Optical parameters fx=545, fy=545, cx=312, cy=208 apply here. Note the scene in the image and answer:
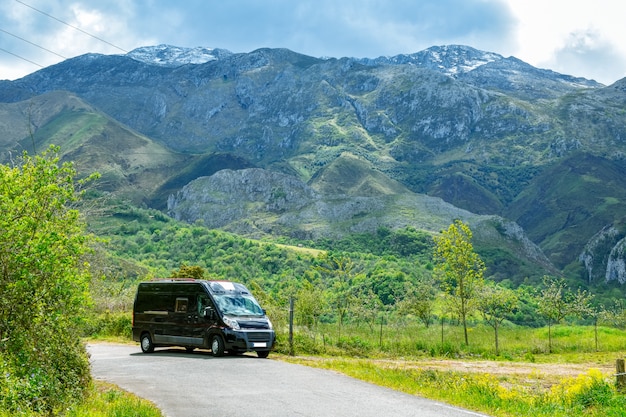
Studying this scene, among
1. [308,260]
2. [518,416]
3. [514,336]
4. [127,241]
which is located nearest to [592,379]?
[518,416]

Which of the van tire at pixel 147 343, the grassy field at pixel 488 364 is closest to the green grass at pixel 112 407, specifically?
the grassy field at pixel 488 364

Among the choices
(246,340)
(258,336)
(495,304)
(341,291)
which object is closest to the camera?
(246,340)

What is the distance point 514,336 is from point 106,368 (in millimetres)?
32640

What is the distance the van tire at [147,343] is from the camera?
25734 mm

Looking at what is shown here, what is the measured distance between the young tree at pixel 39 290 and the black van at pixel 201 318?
36.8 feet

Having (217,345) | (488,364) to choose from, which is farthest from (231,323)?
(488,364)

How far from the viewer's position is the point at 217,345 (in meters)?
23.0

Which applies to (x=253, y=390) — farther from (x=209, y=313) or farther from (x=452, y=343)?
(x=452, y=343)

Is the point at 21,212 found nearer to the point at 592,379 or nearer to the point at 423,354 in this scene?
the point at 592,379

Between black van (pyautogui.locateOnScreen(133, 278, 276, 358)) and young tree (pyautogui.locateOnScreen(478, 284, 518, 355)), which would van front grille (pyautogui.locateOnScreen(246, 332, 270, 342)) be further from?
young tree (pyautogui.locateOnScreen(478, 284, 518, 355))

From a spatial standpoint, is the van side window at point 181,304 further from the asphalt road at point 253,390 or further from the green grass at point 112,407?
the green grass at point 112,407

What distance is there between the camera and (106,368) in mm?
19547

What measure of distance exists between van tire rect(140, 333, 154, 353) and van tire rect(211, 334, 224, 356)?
4.16 m

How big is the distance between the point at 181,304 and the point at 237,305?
8.85ft
